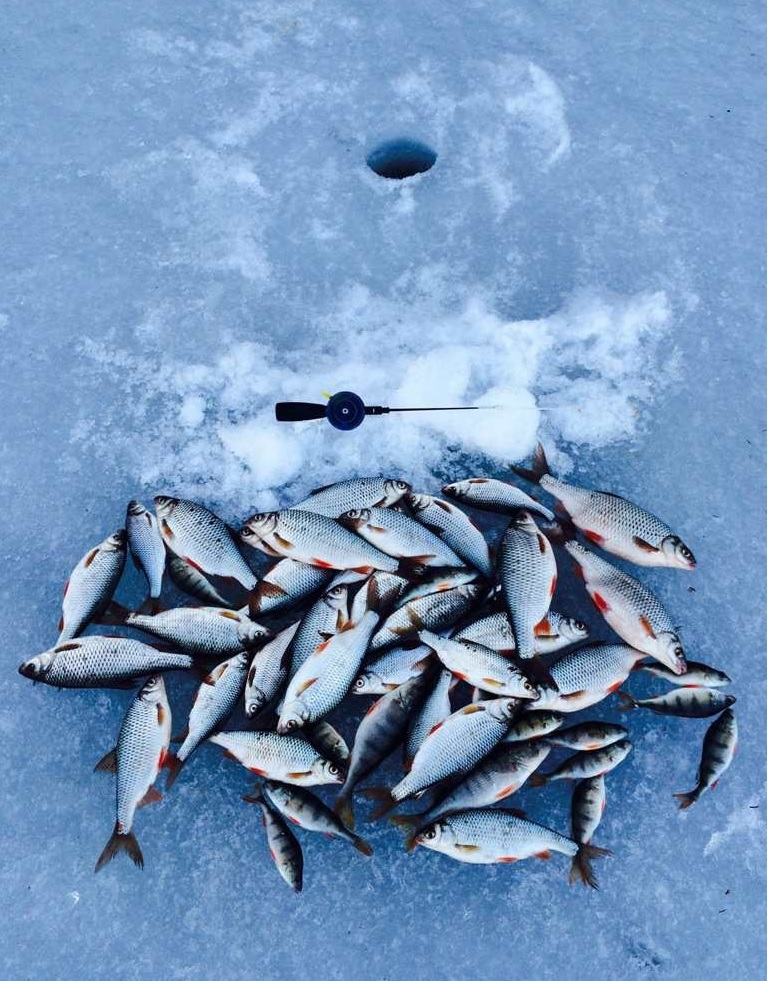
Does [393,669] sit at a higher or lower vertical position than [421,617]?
lower

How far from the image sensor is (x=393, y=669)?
9.46 feet

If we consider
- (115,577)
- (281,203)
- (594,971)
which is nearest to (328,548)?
(115,577)

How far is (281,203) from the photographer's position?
3439mm

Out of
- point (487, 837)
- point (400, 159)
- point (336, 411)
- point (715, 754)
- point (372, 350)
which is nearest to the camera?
point (487, 837)

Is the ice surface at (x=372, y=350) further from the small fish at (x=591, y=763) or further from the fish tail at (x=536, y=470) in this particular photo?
the small fish at (x=591, y=763)

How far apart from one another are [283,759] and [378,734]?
0.36m

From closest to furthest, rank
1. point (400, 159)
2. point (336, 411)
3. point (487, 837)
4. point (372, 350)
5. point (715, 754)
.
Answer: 1. point (487, 837)
2. point (715, 754)
3. point (336, 411)
4. point (372, 350)
5. point (400, 159)

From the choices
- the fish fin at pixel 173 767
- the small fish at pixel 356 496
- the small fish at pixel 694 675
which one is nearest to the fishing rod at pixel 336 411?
the small fish at pixel 356 496

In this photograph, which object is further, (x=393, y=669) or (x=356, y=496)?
(x=356, y=496)

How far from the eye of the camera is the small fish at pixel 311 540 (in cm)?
293

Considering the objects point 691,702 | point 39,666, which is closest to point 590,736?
point 691,702

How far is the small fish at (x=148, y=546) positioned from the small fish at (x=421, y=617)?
91 cm

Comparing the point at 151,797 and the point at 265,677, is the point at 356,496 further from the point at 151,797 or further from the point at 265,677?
the point at 151,797

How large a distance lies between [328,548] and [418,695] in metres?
0.66
